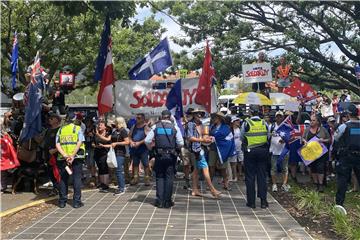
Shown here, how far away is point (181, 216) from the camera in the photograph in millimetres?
7848

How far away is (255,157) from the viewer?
28.3 feet

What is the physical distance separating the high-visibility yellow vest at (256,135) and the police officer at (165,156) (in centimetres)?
130

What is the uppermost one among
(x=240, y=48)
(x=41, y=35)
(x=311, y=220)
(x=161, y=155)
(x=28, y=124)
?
(x=41, y=35)

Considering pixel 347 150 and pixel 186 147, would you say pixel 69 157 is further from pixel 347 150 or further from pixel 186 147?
pixel 347 150

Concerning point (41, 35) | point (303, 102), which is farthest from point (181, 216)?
point (41, 35)

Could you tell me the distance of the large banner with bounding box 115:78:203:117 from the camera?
10.8 meters

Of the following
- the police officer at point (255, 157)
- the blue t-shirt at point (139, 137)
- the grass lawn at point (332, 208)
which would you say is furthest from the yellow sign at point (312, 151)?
the blue t-shirt at point (139, 137)

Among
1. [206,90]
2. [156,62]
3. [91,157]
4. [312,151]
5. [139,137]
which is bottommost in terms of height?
[91,157]

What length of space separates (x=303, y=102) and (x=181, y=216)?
789cm

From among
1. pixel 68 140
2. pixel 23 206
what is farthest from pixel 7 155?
pixel 68 140

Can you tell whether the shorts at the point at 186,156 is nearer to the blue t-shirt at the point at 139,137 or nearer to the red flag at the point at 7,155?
the blue t-shirt at the point at 139,137

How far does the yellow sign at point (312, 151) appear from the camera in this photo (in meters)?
10.3

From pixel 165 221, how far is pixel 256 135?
2.45 meters

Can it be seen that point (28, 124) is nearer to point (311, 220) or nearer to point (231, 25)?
point (311, 220)
